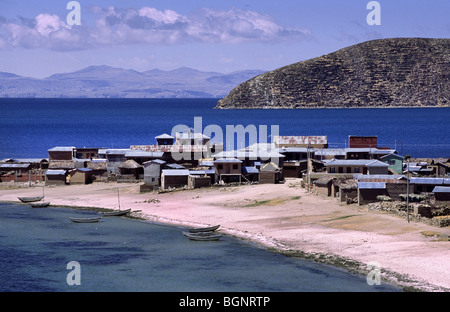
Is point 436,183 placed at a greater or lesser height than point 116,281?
greater

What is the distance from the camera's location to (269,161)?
103688mm

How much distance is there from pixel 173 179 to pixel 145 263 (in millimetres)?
38214

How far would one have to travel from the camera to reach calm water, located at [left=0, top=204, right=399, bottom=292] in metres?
51.1

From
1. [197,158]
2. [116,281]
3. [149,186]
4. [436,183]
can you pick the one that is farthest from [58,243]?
[197,158]

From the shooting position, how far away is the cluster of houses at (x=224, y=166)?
9300 centimetres

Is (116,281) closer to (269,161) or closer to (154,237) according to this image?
(154,237)

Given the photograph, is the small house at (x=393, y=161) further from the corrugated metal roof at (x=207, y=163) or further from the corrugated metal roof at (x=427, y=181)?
the corrugated metal roof at (x=207, y=163)

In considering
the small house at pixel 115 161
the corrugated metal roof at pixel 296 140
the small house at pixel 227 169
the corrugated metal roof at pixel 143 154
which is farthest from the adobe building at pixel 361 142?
the small house at pixel 115 161

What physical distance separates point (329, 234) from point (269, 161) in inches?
1567

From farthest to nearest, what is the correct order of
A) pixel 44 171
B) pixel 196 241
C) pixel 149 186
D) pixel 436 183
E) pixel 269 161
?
1. pixel 44 171
2. pixel 269 161
3. pixel 149 186
4. pixel 436 183
5. pixel 196 241

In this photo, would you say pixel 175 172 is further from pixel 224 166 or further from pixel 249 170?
pixel 249 170

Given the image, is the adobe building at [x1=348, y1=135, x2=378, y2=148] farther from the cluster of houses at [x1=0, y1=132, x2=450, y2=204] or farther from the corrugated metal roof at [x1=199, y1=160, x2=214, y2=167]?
the corrugated metal roof at [x1=199, y1=160, x2=214, y2=167]

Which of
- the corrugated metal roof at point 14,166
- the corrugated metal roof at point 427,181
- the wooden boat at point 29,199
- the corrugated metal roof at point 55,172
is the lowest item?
the wooden boat at point 29,199

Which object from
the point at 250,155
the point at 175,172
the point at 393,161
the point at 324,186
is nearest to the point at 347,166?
the point at 393,161
